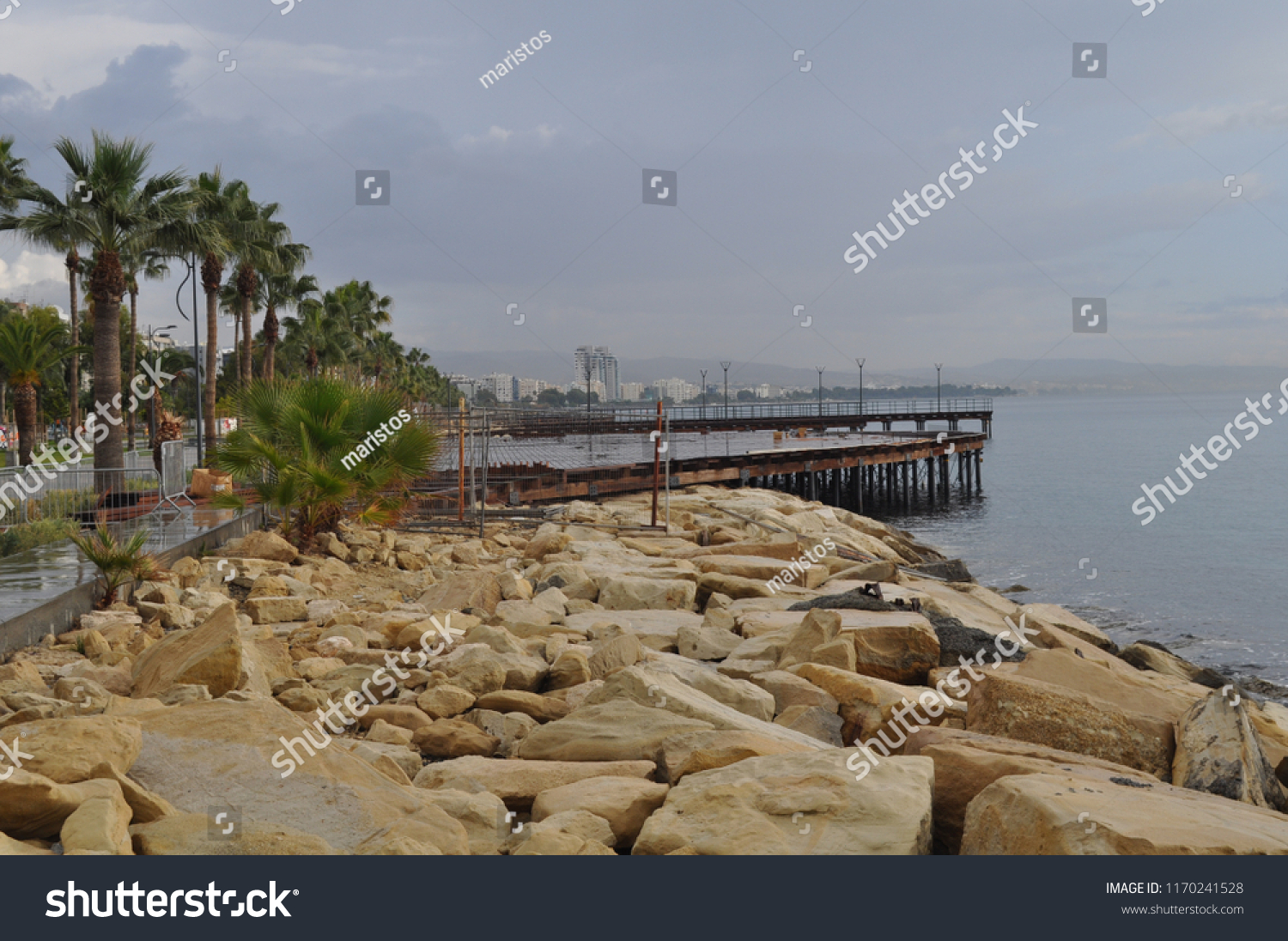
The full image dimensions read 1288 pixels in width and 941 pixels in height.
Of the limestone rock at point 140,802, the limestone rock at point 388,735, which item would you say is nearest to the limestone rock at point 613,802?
the limestone rock at point 388,735

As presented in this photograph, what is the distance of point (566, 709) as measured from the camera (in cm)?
677

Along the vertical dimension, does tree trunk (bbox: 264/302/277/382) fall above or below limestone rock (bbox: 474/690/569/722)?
above

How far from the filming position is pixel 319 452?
13.4 metres

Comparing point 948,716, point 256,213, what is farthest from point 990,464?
point 948,716

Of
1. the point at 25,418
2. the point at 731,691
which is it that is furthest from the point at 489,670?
the point at 25,418

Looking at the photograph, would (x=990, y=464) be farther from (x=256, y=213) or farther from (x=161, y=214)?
(x=161, y=214)

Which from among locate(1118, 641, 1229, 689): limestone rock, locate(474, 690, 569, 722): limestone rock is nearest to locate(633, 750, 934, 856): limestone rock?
locate(474, 690, 569, 722): limestone rock

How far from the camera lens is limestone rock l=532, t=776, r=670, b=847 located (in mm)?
4652

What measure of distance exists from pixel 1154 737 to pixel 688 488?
25.5 meters

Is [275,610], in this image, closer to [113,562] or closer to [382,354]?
[113,562]

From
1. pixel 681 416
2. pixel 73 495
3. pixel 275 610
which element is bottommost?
pixel 275 610

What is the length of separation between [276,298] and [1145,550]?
39581 mm

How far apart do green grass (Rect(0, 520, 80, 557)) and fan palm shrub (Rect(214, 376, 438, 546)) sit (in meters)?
2.73

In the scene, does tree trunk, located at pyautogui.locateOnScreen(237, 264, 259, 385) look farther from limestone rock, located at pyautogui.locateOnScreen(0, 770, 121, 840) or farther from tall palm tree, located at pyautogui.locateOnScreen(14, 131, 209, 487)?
limestone rock, located at pyautogui.locateOnScreen(0, 770, 121, 840)
